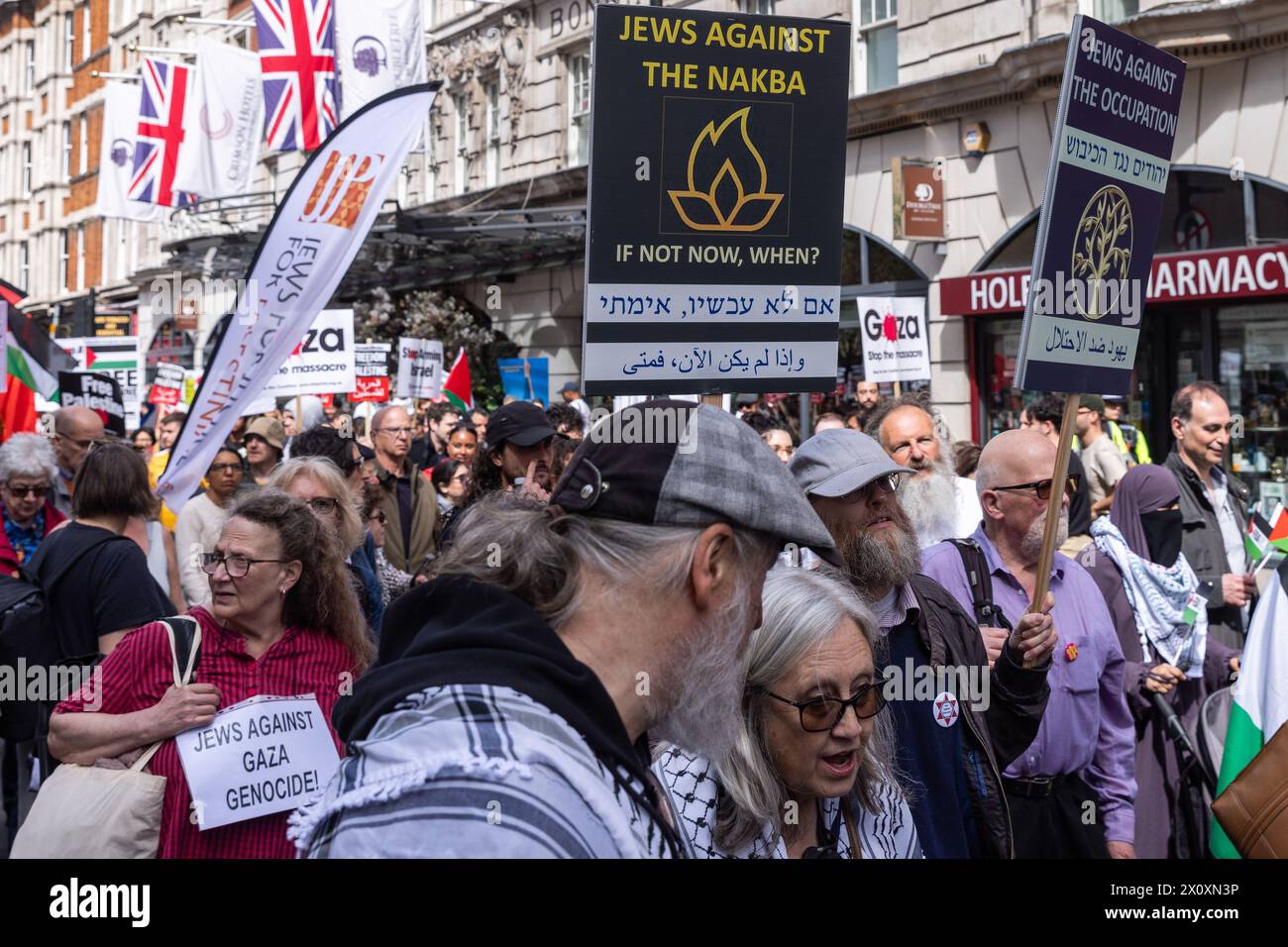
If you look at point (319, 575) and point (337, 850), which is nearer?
point (337, 850)

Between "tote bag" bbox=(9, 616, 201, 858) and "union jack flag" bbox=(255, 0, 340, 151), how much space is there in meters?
16.7

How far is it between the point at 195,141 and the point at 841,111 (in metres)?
21.6

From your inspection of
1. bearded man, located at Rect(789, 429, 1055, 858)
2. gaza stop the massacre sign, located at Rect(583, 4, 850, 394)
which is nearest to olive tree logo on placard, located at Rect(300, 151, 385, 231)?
gaza stop the massacre sign, located at Rect(583, 4, 850, 394)

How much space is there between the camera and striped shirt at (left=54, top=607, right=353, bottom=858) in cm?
360

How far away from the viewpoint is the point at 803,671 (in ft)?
9.18

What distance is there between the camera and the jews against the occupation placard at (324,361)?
505 inches

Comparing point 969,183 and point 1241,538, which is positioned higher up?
point 969,183

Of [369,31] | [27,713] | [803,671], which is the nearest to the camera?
[803,671]

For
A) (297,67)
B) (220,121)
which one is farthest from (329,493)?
(220,121)

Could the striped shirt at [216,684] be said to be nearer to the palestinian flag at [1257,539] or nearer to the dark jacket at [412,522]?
the dark jacket at [412,522]

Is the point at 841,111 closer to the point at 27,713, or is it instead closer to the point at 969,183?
the point at 27,713

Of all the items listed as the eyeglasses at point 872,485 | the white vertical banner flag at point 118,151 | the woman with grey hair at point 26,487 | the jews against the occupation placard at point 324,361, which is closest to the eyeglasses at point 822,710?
the eyeglasses at point 872,485
